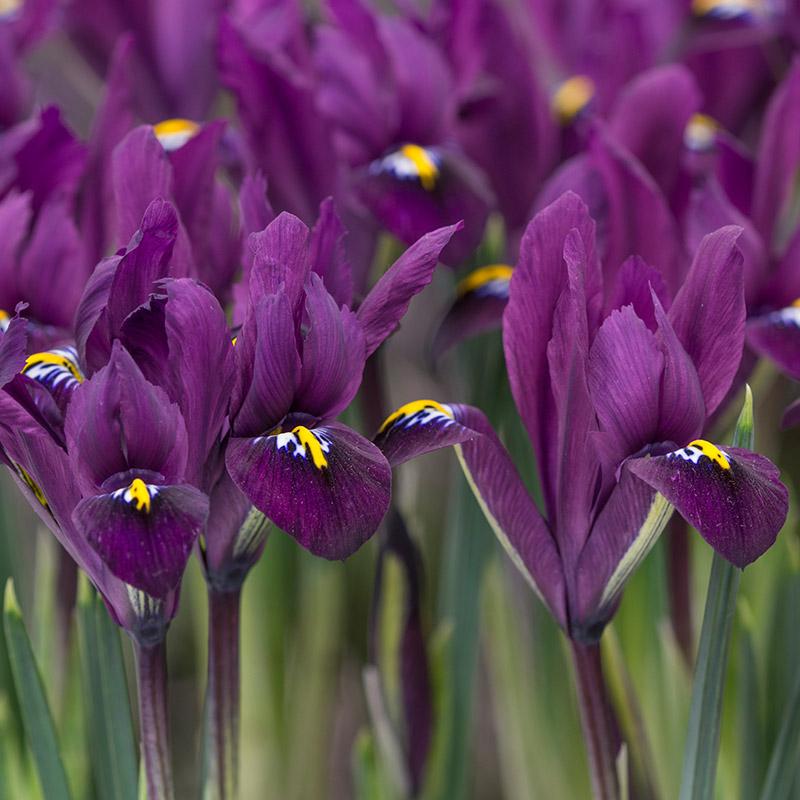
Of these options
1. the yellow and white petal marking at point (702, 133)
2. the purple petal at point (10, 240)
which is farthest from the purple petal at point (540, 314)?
the yellow and white petal marking at point (702, 133)

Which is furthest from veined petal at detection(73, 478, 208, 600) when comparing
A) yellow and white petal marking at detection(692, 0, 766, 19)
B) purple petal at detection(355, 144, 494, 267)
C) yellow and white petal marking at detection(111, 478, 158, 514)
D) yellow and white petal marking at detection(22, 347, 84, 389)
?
yellow and white petal marking at detection(692, 0, 766, 19)

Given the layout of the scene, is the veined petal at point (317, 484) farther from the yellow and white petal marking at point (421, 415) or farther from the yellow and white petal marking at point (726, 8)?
the yellow and white petal marking at point (726, 8)

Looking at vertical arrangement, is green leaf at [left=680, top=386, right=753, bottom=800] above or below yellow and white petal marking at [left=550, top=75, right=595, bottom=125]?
below

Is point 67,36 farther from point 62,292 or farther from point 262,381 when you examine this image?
point 262,381

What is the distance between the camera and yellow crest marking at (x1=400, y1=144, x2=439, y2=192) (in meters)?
0.70

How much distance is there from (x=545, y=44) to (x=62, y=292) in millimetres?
609

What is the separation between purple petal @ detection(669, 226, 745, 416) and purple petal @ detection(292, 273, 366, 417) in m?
0.17

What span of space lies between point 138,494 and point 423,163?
42 centimetres

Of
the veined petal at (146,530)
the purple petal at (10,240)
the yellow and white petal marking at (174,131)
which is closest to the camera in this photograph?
the veined petal at (146,530)

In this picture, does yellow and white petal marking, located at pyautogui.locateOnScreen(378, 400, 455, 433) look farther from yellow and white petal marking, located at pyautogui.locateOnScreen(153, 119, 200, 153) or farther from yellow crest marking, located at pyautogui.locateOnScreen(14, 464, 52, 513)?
yellow and white petal marking, located at pyautogui.locateOnScreen(153, 119, 200, 153)

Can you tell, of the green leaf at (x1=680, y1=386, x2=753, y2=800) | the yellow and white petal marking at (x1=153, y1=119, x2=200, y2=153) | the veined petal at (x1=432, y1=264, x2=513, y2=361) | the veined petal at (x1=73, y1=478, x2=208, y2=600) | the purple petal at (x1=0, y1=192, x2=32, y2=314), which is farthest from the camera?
the yellow and white petal marking at (x1=153, y1=119, x2=200, y2=153)

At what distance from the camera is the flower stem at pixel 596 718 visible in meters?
0.51

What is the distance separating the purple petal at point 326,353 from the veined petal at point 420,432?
38 mm

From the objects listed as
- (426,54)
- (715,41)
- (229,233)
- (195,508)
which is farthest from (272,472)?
(715,41)
